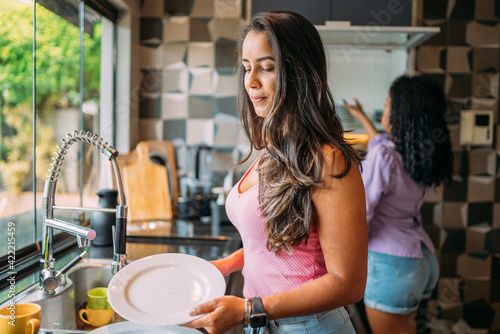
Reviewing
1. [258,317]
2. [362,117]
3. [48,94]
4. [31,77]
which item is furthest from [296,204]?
[48,94]

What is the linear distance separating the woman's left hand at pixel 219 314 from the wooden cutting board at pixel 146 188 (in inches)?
58.8

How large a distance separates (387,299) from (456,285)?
1.16 m

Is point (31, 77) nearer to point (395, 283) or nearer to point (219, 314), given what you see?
point (219, 314)

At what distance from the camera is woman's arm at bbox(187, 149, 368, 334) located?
2.72 ft

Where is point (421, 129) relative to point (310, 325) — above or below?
above

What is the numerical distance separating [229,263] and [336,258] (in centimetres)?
37

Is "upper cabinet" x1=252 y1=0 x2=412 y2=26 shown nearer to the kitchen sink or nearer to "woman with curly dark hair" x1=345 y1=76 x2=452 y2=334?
"woman with curly dark hair" x1=345 y1=76 x2=452 y2=334

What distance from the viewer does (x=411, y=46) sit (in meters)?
2.43

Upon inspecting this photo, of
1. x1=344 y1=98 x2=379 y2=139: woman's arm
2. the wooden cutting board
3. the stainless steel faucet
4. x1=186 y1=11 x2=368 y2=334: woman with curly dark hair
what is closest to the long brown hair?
x1=186 y1=11 x2=368 y2=334: woman with curly dark hair

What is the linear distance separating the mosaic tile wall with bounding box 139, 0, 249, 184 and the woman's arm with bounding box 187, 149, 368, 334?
5.66 ft

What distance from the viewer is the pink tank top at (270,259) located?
926 millimetres

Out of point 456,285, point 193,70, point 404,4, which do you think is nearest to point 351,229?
point 404,4

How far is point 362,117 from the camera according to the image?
2463 mm

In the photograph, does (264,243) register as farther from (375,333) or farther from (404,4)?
(404,4)
